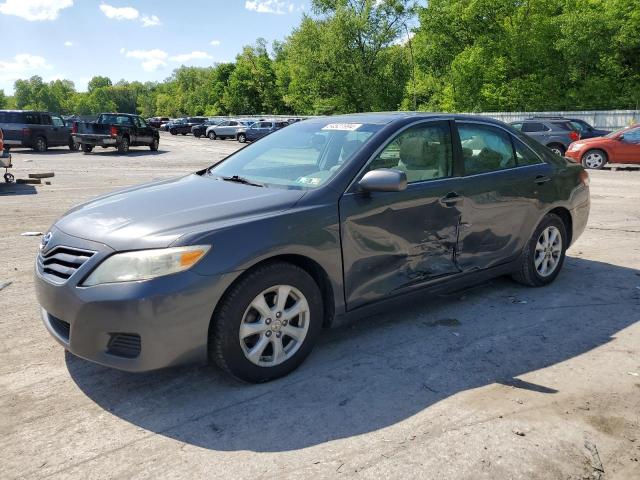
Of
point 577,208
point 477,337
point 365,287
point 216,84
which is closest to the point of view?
point 365,287

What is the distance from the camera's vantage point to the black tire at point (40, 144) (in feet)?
85.8

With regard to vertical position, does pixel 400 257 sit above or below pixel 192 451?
above

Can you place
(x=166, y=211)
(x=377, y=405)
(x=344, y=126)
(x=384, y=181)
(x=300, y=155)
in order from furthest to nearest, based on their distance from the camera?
(x=344, y=126), (x=300, y=155), (x=384, y=181), (x=166, y=211), (x=377, y=405)

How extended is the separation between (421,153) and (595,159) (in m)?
16.3

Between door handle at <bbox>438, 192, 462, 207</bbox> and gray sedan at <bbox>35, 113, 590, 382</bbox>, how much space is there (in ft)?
0.04

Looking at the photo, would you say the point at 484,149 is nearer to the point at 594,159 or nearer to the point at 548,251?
the point at 548,251

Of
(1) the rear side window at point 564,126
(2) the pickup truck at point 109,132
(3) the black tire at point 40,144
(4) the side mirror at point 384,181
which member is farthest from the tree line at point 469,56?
(4) the side mirror at point 384,181

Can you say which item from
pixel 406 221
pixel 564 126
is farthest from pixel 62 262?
pixel 564 126

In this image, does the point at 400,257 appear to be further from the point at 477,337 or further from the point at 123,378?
the point at 123,378

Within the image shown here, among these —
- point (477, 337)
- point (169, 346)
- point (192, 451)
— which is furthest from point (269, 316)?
point (477, 337)

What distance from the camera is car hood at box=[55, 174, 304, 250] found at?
322cm

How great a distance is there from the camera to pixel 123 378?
142 inches

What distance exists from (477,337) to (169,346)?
7.53 ft

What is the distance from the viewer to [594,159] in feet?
60.7
